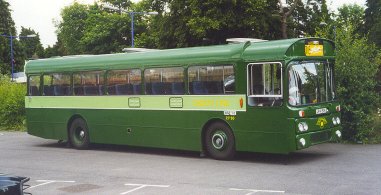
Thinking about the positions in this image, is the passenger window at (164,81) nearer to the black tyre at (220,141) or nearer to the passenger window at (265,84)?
the black tyre at (220,141)

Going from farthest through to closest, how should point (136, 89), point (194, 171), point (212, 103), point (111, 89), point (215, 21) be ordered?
point (215, 21)
point (111, 89)
point (136, 89)
point (212, 103)
point (194, 171)

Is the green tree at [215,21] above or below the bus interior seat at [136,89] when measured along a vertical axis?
above

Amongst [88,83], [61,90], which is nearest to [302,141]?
[88,83]

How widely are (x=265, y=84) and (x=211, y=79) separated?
5.23 ft

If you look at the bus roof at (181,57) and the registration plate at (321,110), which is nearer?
the bus roof at (181,57)

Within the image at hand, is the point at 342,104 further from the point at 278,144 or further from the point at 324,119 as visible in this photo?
the point at 278,144

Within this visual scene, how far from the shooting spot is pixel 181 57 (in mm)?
15211

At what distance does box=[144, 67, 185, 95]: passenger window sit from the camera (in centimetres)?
1523

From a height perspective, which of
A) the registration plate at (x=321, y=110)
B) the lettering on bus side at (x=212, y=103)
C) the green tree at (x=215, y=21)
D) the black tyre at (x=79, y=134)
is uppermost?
the green tree at (x=215, y=21)

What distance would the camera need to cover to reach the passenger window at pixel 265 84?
13.2m

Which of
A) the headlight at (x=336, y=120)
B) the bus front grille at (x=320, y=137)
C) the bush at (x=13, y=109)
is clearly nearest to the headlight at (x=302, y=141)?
the bus front grille at (x=320, y=137)

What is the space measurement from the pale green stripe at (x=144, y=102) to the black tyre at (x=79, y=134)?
0.57 meters

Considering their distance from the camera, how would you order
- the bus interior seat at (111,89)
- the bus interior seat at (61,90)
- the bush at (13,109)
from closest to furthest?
1. the bus interior seat at (111,89)
2. the bus interior seat at (61,90)
3. the bush at (13,109)

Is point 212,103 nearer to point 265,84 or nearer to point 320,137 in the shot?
point 265,84
